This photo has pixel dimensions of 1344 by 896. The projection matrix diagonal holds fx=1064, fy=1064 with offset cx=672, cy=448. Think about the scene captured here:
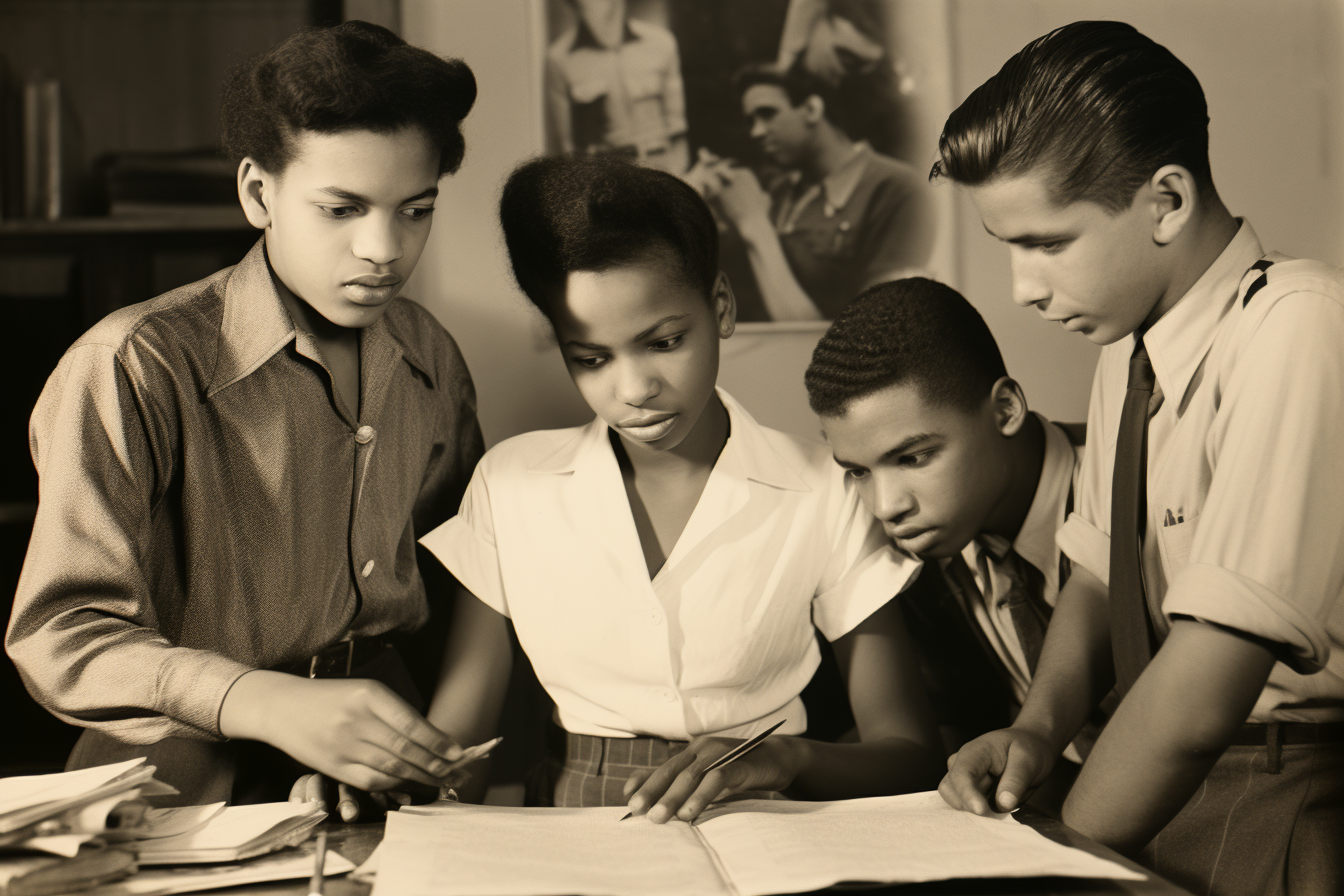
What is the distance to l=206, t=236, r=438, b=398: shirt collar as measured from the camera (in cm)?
111

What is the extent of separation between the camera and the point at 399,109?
112cm

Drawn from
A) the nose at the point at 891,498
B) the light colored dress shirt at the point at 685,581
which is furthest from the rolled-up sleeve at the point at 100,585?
the nose at the point at 891,498

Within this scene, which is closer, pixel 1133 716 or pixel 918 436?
pixel 1133 716

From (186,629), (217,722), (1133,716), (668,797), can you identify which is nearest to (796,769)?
(668,797)

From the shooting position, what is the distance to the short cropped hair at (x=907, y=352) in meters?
1.15

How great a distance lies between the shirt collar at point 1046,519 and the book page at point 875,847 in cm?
46

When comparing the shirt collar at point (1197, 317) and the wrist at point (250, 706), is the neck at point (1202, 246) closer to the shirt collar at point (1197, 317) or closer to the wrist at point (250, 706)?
the shirt collar at point (1197, 317)

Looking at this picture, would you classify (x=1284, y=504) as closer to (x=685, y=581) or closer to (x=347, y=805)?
(x=685, y=581)

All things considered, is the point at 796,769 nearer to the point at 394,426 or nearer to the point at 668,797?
the point at 668,797

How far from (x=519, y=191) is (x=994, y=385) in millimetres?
582

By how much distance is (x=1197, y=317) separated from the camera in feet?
3.23

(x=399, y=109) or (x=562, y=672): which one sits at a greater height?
(x=399, y=109)

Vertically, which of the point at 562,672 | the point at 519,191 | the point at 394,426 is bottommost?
the point at 562,672

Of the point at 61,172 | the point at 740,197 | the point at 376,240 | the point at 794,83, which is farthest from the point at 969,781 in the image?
the point at 61,172
